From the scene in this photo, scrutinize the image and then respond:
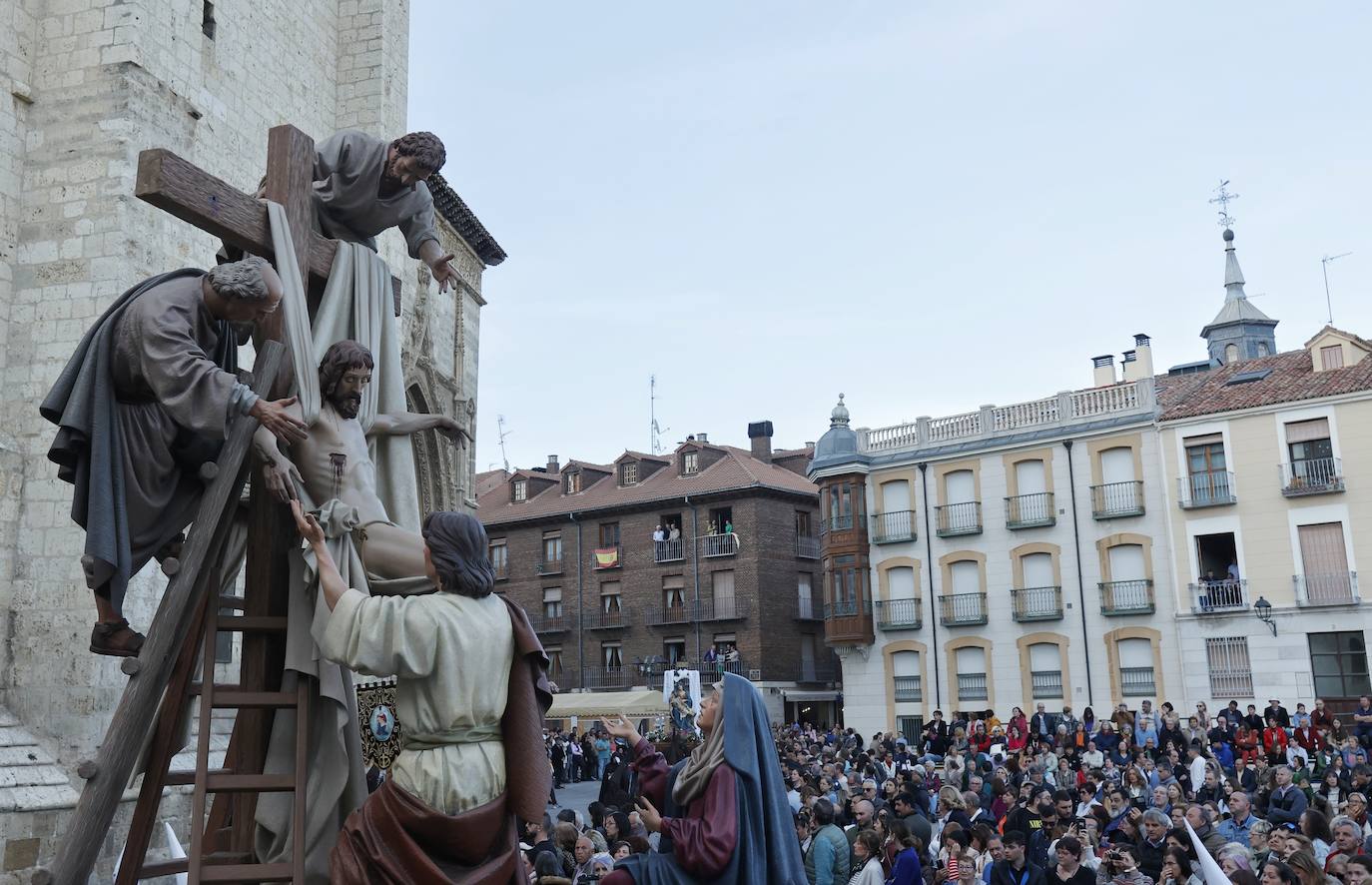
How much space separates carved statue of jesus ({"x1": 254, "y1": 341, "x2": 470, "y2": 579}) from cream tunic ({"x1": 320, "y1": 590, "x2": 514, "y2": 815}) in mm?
652

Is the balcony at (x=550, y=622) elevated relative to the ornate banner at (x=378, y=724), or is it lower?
elevated

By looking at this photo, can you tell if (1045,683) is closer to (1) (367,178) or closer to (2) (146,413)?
(1) (367,178)

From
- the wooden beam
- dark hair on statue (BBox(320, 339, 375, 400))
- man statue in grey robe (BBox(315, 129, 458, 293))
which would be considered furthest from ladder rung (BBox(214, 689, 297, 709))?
man statue in grey robe (BBox(315, 129, 458, 293))

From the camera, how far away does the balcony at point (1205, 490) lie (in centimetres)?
3275

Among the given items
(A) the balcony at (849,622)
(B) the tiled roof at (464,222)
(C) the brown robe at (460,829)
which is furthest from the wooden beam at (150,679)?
(A) the balcony at (849,622)

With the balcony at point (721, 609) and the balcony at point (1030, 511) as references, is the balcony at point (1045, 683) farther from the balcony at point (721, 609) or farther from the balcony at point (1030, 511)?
the balcony at point (721, 609)

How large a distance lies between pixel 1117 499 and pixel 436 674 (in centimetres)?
3379

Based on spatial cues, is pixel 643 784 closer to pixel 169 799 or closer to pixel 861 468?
pixel 169 799

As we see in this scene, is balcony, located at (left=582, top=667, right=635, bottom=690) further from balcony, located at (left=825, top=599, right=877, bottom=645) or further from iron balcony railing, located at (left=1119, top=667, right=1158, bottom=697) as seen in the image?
iron balcony railing, located at (left=1119, top=667, right=1158, bottom=697)

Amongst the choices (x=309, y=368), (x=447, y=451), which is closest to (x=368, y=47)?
(x=447, y=451)

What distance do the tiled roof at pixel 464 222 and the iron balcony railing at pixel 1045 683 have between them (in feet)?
65.4

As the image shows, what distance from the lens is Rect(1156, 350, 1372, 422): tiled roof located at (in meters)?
31.6

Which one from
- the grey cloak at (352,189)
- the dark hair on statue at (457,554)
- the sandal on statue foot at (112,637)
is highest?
the grey cloak at (352,189)

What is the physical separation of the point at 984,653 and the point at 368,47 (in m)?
26.1
